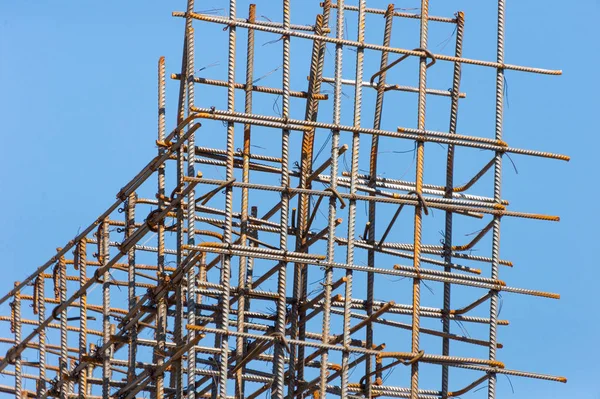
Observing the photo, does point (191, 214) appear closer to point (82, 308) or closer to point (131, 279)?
point (131, 279)

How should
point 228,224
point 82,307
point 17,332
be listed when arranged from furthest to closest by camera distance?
point 17,332, point 82,307, point 228,224

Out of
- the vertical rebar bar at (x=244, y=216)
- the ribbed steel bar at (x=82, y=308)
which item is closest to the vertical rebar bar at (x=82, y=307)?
the ribbed steel bar at (x=82, y=308)

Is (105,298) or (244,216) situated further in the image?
(105,298)

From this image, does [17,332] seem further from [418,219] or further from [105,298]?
[418,219]

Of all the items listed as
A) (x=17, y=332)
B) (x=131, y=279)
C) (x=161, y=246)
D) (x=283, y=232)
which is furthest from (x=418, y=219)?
(x=17, y=332)

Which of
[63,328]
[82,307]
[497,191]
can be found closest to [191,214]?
[497,191]

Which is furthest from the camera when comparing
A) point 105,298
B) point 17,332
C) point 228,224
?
point 17,332

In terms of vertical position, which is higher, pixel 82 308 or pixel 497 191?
pixel 497 191

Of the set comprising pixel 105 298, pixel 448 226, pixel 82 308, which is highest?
pixel 448 226

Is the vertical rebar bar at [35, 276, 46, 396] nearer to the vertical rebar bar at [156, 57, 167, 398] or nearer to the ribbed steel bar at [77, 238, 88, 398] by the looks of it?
the ribbed steel bar at [77, 238, 88, 398]

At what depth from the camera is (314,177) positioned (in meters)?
45.6

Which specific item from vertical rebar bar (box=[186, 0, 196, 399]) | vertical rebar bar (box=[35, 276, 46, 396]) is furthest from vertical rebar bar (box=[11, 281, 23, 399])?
vertical rebar bar (box=[186, 0, 196, 399])

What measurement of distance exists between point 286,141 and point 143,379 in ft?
20.6

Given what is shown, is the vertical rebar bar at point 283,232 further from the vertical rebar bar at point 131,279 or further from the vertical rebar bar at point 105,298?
the vertical rebar bar at point 105,298
